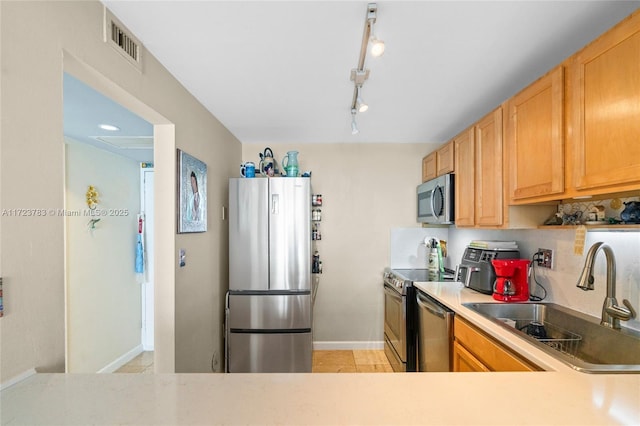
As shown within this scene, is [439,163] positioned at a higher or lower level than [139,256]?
higher

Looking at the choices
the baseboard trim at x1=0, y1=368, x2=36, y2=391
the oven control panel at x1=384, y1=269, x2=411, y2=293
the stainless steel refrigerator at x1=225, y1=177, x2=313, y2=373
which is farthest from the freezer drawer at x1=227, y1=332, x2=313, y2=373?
the baseboard trim at x1=0, y1=368, x2=36, y2=391

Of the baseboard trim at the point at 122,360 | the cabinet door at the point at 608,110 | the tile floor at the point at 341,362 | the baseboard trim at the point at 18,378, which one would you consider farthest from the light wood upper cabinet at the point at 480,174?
the baseboard trim at the point at 122,360

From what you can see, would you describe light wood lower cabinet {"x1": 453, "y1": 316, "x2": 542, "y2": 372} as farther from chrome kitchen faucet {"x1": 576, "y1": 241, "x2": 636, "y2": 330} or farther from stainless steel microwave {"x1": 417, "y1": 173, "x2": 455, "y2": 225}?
stainless steel microwave {"x1": 417, "y1": 173, "x2": 455, "y2": 225}

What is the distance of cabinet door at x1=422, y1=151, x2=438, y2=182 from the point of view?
3.04 meters

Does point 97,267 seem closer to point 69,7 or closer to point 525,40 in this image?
point 69,7

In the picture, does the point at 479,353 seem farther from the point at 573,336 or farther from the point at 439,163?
the point at 439,163

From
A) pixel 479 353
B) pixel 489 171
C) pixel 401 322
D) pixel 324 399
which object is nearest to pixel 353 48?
pixel 489 171

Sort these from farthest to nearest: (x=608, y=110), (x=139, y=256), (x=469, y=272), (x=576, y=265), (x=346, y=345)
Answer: (x=346, y=345)
(x=139, y=256)
(x=469, y=272)
(x=576, y=265)
(x=608, y=110)

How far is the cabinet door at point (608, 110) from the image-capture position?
1.09 metres

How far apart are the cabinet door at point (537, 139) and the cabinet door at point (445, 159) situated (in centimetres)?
75

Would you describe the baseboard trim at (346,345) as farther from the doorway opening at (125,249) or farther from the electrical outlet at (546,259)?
the electrical outlet at (546,259)

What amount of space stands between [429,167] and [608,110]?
1.98 m

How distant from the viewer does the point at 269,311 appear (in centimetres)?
257

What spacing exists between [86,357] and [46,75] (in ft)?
8.61
